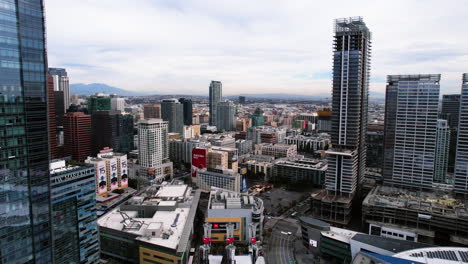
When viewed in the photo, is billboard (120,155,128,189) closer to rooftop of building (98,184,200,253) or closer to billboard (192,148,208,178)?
billboard (192,148,208,178)

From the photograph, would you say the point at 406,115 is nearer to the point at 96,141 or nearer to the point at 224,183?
the point at 224,183

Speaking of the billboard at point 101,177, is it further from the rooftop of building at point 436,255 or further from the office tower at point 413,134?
the office tower at point 413,134

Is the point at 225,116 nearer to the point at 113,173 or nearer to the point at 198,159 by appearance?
the point at 198,159

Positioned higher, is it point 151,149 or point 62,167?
point 62,167

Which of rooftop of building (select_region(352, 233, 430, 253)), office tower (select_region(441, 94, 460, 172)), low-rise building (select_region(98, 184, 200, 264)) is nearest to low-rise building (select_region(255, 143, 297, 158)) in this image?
office tower (select_region(441, 94, 460, 172))

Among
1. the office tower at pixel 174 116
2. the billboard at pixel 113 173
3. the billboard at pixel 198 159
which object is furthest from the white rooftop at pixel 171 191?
the office tower at pixel 174 116

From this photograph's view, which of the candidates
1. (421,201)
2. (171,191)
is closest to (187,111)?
(171,191)
